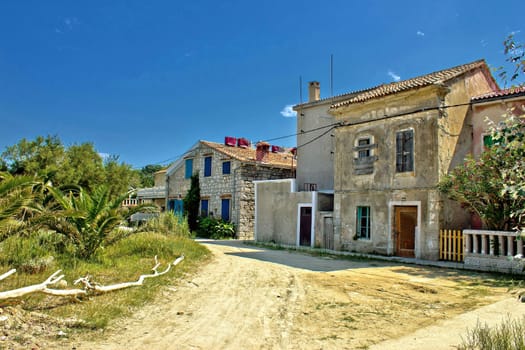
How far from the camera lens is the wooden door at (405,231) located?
15.2m

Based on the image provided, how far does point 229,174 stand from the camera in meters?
25.6

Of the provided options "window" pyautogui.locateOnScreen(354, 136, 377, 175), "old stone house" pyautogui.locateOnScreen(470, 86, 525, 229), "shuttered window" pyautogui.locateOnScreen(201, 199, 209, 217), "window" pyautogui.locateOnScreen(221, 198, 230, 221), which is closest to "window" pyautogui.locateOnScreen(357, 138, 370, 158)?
"window" pyautogui.locateOnScreen(354, 136, 377, 175)

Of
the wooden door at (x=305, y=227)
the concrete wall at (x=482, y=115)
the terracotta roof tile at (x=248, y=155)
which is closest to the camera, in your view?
the concrete wall at (x=482, y=115)

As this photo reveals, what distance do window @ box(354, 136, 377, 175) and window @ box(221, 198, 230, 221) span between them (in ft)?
36.1

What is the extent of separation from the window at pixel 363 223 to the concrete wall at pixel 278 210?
125 inches

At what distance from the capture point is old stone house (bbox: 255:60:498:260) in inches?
559

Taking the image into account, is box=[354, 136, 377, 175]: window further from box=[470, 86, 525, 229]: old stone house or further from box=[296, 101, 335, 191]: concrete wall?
box=[296, 101, 335, 191]: concrete wall

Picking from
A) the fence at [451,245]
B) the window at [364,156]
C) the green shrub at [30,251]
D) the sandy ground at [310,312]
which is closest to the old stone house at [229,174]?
the window at [364,156]

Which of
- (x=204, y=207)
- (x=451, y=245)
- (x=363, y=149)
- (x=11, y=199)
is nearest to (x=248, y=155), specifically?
(x=204, y=207)

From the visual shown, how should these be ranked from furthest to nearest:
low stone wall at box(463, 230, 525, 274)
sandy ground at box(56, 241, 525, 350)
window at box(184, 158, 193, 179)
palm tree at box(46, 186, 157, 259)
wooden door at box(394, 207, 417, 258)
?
1. window at box(184, 158, 193, 179)
2. wooden door at box(394, 207, 417, 258)
3. low stone wall at box(463, 230, 525, 274)
4. palm tree at box(46, 186, 157, 259)
5. sandy ground at box(56, 241, 525, 350)

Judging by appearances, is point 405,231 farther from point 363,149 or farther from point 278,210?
point 278,210

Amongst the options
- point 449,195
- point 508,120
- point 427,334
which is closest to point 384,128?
point 449,195

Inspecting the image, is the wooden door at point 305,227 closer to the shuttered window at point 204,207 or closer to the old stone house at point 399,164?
the old stone house at point 399,164

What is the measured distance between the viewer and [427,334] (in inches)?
211
